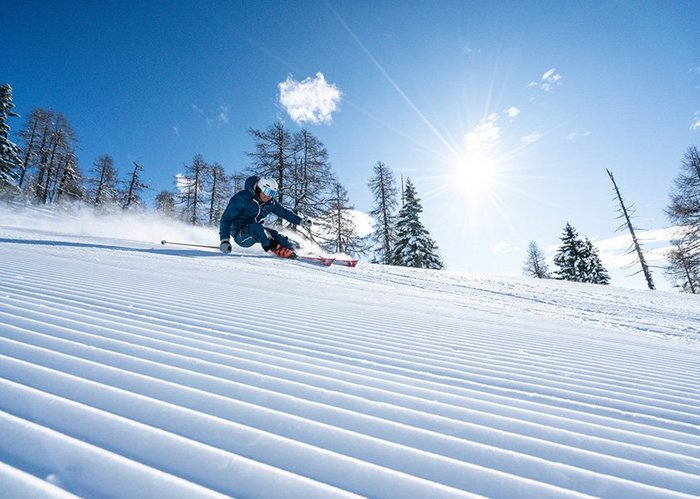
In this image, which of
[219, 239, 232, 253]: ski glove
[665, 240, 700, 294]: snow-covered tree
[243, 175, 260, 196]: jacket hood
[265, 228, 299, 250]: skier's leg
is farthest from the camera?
[665, 240, 700, 294]: snow-covered tree

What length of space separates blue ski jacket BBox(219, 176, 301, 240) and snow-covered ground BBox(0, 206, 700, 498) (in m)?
5.35

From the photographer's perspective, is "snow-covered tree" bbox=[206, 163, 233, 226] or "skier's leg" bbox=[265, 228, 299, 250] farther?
"snow-covered tree" bbox=[206, 163, 233, 226]

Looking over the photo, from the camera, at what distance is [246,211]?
9.29 metres

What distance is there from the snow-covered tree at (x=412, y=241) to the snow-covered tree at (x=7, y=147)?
26937 millimetres

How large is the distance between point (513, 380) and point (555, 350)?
1.57m

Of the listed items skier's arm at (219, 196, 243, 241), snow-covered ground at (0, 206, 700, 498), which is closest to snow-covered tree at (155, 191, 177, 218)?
skier's arm at (219, 196, 243, 241)

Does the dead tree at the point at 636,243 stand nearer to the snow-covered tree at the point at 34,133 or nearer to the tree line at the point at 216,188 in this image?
the tree line at the point at 216,188

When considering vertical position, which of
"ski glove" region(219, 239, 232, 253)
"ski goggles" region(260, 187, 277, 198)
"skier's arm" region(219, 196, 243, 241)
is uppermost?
"ski goggles" region(260, 187, 277, 198)

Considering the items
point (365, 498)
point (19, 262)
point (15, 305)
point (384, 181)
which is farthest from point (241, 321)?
point (384, 181)

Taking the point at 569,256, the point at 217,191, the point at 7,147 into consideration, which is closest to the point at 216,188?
the point at 217,191

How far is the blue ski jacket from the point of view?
29.9 feet

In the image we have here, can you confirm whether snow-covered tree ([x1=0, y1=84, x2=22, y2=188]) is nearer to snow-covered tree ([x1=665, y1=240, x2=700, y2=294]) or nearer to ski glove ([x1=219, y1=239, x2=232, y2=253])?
ski glove ([x1=219, y1=239, x2=232, y2=253])

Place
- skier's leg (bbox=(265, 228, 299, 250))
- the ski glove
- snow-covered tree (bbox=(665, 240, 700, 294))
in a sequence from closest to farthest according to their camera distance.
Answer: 1. the ski glove
2. skier's leg (bbox=(265, 228, 299, 250))
3. snow-covered tree (bbox=(665, 240, 700, 294))

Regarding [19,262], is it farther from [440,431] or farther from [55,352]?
[440,431]
